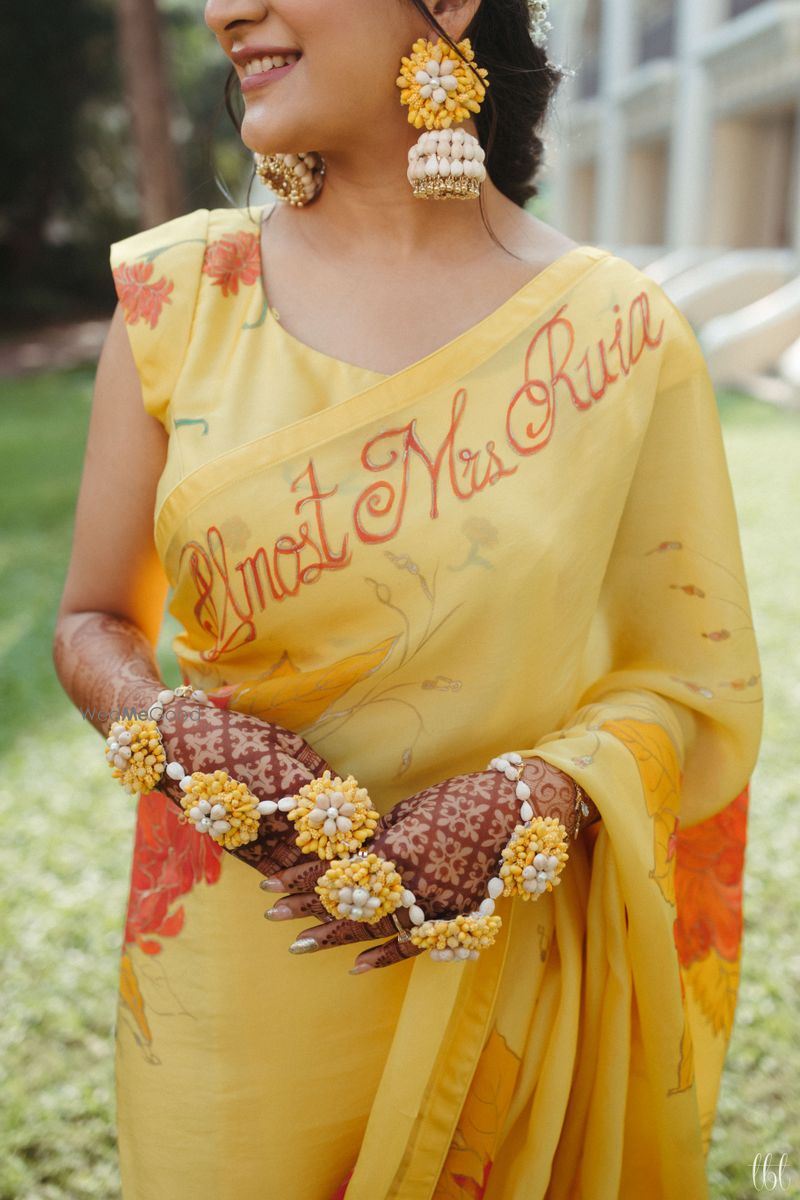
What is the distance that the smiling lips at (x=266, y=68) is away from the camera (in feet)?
3.72

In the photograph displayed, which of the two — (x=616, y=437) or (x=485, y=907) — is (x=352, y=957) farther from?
(x=616, y=437)

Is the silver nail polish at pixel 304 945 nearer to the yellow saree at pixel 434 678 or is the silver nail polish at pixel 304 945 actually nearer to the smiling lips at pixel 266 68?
the yellow saree at pixel 434 678

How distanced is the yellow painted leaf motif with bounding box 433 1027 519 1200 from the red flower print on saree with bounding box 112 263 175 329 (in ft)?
3.00

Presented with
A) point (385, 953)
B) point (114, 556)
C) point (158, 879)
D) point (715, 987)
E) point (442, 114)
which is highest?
point (442, 114)

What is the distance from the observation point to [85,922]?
2.89m

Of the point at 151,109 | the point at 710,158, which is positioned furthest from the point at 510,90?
the point at 710,158

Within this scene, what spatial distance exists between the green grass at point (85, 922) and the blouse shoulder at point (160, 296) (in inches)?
63.2

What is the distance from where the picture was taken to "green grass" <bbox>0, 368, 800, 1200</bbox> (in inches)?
84.4

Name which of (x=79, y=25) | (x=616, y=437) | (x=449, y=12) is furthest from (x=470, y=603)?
(x=79, y=25)

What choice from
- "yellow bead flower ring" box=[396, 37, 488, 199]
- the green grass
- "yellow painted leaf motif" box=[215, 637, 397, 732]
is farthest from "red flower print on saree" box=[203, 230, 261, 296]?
the green grass

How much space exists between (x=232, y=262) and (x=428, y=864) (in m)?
0.73

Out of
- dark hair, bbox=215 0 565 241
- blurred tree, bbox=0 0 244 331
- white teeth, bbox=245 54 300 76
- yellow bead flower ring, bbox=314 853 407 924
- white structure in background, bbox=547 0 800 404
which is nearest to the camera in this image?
yellow bead flower ring, bbox=314 853 407 924

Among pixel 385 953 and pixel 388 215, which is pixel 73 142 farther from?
pixel 385 953

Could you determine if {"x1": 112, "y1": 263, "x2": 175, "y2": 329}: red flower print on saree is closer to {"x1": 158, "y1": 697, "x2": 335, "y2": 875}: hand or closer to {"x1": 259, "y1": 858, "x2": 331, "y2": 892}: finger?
{"x1": 158, "y1": 697, "x2": 335, "y2": 875}: hand
